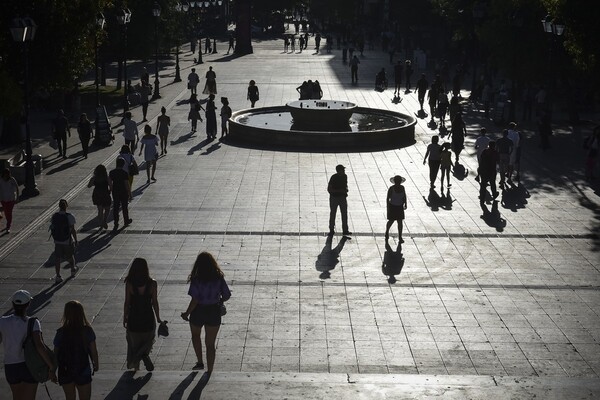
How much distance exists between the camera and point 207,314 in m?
12.0

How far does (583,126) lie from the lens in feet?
119

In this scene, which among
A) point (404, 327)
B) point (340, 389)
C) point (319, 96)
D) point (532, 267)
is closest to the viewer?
point (340, 389)

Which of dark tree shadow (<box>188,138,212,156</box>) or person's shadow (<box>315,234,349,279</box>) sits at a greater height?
person's shadow (<box>315,234,349,279</box>)

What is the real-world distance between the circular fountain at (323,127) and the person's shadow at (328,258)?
11.1 metres

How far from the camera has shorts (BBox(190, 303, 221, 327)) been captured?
11.9 metres

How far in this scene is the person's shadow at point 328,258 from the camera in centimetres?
1745

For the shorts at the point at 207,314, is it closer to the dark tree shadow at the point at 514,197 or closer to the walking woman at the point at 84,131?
the dark tree shadow at the point at 514,197

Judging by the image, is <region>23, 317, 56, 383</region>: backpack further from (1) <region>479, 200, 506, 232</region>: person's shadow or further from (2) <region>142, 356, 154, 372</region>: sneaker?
(1) <region>479, 200, 506, 232</region>: person's shadow

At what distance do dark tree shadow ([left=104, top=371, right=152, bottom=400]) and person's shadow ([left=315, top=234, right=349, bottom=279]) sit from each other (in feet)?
18.4

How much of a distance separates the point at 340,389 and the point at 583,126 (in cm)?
2714

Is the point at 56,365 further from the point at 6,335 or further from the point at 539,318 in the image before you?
the point at 539,318

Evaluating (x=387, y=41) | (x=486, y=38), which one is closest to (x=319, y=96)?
(x=486, y=38)

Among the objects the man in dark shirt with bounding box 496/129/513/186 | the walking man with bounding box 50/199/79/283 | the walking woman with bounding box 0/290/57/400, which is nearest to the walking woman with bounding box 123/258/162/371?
the walking woman with bounding box 0/290/57/400

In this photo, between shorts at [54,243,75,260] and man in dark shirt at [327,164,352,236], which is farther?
man in dark shirt at [327,164,352,236]
